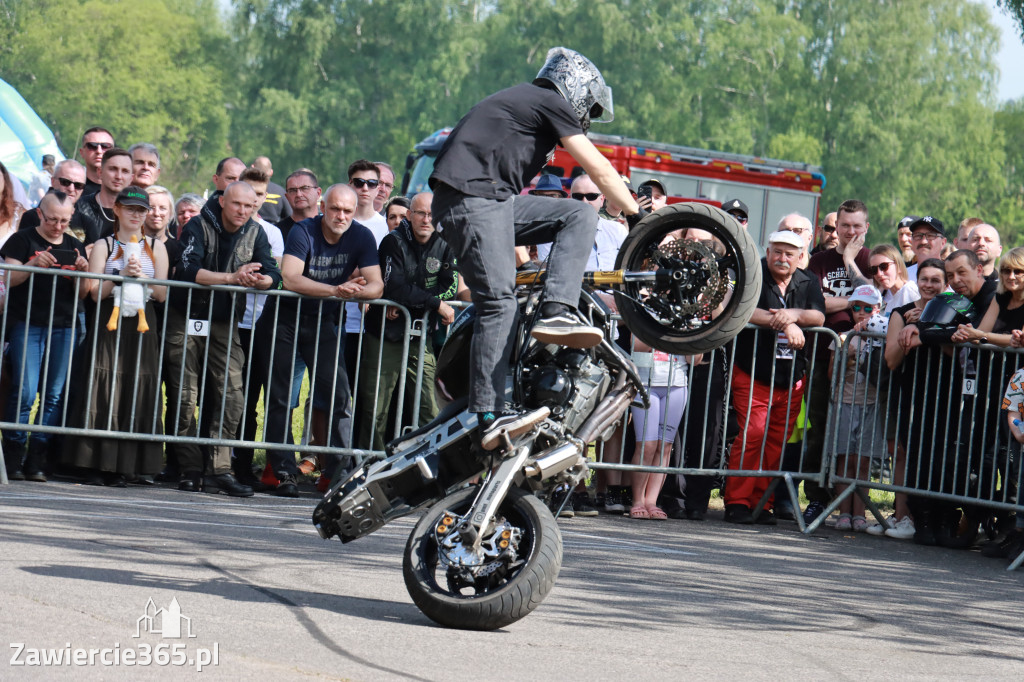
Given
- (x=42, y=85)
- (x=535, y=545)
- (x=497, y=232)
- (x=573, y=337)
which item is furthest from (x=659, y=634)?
(x=42, y=85)

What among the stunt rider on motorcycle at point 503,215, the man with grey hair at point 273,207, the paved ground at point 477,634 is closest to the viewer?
A: the paved ground at point 477,634

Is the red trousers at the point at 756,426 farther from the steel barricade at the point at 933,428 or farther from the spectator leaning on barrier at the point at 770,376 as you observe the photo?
the steel barricade at the point at 933,428

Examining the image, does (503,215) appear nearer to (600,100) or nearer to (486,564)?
(600,100)

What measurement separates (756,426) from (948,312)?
1.57 metres

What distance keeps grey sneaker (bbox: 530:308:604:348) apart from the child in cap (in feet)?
15.6

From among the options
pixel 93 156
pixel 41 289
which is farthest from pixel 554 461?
pixel 93 156

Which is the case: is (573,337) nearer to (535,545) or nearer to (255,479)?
(535,545)

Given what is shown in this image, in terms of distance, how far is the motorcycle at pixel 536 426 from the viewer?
536 cm

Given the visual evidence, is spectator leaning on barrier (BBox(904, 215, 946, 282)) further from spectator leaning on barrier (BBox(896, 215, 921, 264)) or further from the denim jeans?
the denim jeans

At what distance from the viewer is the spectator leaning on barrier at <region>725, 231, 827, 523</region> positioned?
9.90 meters

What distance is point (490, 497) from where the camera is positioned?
209 inches

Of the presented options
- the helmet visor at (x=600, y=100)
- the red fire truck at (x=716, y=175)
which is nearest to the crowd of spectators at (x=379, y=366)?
the helmet visor at (x=600, y=100)

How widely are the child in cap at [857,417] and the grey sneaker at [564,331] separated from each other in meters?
4.77

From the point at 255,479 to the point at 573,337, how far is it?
5.04 meters
